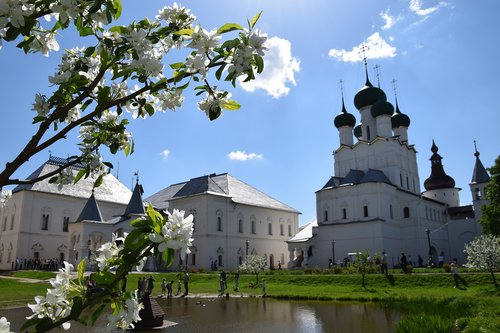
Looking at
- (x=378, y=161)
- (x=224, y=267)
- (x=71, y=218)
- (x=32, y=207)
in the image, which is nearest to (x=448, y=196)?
(x=378, y=161)

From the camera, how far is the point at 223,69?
2.97 metres

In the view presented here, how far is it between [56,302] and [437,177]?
64440mm

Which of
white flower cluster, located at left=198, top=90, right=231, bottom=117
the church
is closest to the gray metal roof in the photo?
the church

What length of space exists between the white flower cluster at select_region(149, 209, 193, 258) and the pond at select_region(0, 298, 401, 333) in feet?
37.5

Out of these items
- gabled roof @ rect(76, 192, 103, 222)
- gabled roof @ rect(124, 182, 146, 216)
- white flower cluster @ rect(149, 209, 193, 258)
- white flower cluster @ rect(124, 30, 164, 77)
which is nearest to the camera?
white flower cluster @ rect(149, 209, 193, 258)

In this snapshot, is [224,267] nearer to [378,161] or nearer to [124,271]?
[378,161]

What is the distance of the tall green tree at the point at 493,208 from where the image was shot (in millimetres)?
33969

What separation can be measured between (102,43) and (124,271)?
1620 millimetres

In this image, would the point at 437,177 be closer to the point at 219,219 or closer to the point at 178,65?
the point at 219,219

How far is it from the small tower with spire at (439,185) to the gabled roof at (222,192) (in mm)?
19657

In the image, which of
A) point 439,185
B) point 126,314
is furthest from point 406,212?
point 126,314

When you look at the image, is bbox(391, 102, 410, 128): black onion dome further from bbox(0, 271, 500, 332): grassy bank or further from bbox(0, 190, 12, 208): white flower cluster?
bbox(0, 190, 12, 208): white flower cluster

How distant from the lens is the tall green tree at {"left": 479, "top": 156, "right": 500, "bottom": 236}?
3397 centimetres

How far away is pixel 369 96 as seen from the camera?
5231 cm
